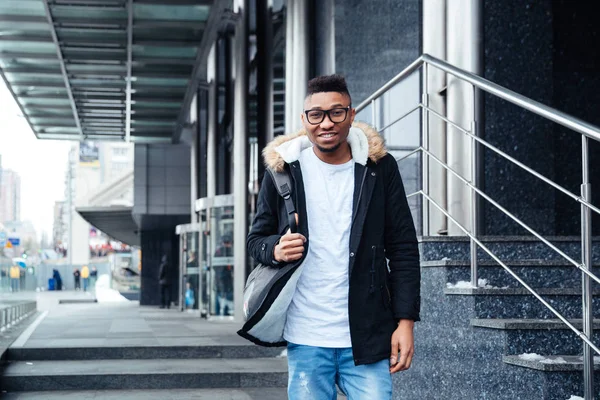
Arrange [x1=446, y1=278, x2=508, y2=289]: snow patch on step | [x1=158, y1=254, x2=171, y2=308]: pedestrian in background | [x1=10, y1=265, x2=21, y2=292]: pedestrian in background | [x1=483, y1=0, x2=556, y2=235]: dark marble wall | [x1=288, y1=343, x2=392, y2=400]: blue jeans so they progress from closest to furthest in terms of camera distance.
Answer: [x1=288, y1=343, x2=392, y2=400]: blue jeans → [x1=446, y1=278, x2=508, y2=289]: snow patch on step → [x1=483, y1=0, x2=556, y2=235]: dark marble wall → [x1=10, y1=265, x2=21, y2=292]: pedestrian in background → [x1=158, y1=254, x2=171, y2=308]: pedestrian in background

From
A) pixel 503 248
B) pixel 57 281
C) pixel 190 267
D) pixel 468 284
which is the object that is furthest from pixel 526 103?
pixel 57 281

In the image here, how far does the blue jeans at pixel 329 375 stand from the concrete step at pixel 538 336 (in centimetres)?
191

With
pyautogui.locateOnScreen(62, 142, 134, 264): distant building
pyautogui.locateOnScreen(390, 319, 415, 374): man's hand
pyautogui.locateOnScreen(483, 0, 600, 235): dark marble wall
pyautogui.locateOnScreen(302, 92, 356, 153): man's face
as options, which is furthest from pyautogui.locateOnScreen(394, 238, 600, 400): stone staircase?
pyautogui.locateOnScreen(62, 142, 134, 264): distant building

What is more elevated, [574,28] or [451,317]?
[574,28]

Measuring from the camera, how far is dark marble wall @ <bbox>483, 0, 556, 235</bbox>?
7234 millimetres

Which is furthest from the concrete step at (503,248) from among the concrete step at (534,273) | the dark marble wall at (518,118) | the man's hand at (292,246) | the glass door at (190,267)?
the glass door at (190,267)

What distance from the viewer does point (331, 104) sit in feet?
10.9

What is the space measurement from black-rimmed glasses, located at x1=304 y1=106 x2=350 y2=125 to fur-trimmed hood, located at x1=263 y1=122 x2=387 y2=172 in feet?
0.55

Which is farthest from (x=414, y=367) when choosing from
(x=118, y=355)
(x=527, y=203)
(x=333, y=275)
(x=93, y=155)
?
(x=93, y=155)

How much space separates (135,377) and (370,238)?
6.46 meters

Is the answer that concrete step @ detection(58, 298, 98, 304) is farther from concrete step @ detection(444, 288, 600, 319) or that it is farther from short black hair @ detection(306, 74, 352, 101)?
short black hair @ detection(306, 74, 352, 101)

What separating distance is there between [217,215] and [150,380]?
10896mm

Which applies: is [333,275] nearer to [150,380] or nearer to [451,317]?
[451,317]

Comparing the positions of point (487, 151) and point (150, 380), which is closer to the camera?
point (487, 151)
